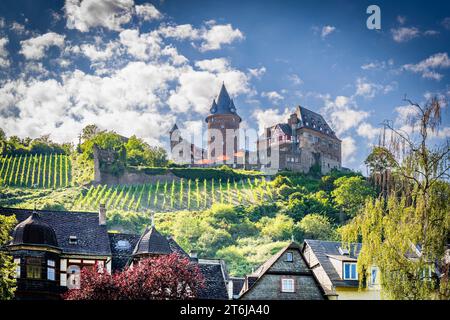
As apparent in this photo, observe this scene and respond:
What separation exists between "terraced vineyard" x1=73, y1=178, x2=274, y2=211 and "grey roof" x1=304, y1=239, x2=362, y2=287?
52.9 ft

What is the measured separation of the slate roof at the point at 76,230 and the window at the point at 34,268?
1.07 meters

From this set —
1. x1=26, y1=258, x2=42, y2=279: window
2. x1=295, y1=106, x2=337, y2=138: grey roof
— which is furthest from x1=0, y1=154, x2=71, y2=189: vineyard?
x1=295, y1=106, x2=337, y2=138: grey roof

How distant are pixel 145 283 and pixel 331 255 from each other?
6.61 m

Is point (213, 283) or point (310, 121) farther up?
point (310, 121)

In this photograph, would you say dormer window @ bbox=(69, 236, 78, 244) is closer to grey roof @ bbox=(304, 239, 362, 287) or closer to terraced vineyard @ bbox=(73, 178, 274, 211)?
grey roof @ bbox=(304, 239, 362, 287)

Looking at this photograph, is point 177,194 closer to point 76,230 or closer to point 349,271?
point 76,230

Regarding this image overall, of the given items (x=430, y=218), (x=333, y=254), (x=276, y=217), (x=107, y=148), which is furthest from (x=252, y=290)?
(x=107, y=148)

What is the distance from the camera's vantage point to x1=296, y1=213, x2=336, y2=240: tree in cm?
3206

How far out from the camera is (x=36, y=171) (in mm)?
34750

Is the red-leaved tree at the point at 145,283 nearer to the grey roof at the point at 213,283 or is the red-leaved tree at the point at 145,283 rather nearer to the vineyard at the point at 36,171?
the grey roof at the point at 213,283

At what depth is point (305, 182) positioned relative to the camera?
43.8 meters

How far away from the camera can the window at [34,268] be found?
1858cm

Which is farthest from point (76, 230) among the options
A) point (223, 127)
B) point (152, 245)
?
point (223, 127)
